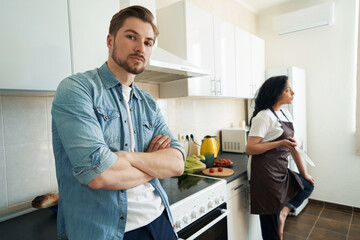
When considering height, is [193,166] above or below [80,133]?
below

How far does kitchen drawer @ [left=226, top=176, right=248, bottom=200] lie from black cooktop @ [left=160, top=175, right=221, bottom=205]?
200mm

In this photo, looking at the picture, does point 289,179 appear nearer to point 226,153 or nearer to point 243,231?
point 243,231

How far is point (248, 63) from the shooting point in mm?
2838

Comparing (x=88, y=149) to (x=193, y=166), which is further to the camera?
(x=193, y=166)

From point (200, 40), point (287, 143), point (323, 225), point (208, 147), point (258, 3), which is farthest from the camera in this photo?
point (258, 3)

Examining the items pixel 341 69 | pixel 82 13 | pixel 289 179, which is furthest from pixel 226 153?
pixel 82 13

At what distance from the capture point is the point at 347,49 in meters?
3.02

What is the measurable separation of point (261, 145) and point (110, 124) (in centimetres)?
134

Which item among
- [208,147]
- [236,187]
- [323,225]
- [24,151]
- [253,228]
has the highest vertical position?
[24,151]

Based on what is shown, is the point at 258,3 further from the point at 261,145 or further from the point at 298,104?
the point at 261,145

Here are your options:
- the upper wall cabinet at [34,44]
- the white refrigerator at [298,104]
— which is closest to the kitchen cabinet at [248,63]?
the white refrigerator at [298,104]

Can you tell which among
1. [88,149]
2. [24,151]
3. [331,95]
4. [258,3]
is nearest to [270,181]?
[88,149]

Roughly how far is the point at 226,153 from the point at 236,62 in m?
1.04

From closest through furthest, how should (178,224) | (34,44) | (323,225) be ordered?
1. (34,44)
2. (178,224)
3. (323,225)
